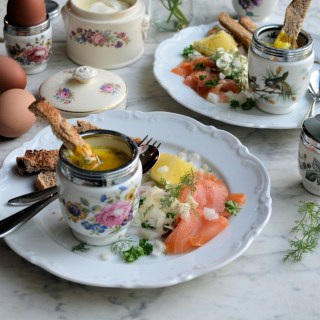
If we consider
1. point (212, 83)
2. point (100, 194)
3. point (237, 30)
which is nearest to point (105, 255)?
point (100, 194)

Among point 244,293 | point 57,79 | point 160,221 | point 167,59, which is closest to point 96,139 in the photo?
point 160,221

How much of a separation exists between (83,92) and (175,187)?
0.58 metres

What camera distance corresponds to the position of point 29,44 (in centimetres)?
210

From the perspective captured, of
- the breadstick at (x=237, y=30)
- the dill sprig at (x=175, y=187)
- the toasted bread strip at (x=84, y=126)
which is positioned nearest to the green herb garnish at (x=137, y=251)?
the dill sprig at (x=175, y=187)

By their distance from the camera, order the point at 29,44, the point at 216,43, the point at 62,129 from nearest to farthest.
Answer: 1. the point at 62,129
2. the point at 29,44
3. the point at 216,43

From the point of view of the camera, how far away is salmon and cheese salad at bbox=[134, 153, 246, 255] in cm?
142

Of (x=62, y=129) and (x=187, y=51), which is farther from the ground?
(x=62, y=129)

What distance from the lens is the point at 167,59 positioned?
7.24ft

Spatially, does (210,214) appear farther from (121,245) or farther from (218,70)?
(218,70)

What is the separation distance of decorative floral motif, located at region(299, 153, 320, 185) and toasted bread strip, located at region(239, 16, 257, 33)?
0.87 metres

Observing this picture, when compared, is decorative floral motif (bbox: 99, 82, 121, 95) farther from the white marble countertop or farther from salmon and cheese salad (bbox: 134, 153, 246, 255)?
the white marble countertop

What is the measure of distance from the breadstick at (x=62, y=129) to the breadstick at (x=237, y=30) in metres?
1.14

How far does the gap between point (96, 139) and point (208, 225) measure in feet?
1.08

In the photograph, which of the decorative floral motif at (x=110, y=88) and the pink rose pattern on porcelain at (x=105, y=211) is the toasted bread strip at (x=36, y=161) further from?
the decorative floral motif at (x=110, y=88)
